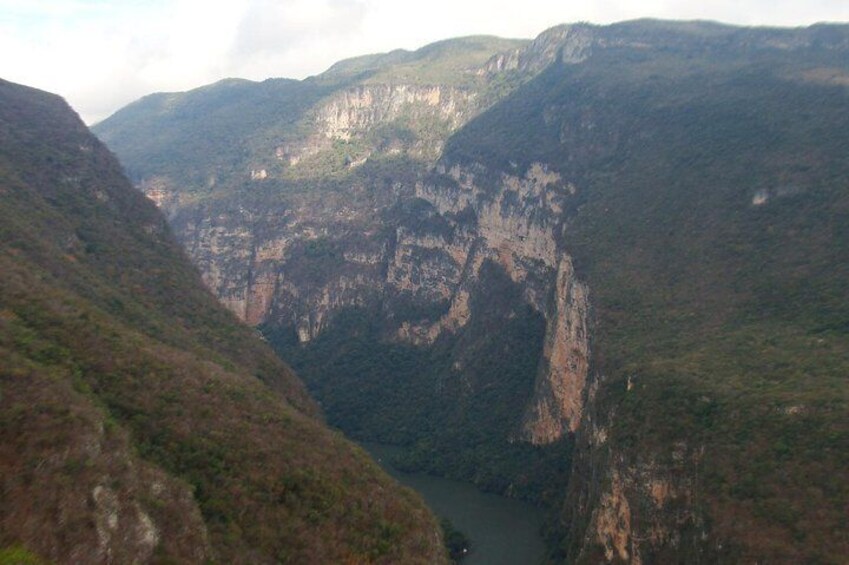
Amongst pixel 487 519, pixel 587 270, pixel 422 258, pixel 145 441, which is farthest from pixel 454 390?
pixel 145 441

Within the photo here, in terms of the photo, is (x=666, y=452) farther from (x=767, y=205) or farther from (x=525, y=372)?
(x=525, y=372)

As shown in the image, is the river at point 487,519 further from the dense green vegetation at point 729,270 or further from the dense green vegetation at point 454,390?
the dense green vegetation at point 729,270

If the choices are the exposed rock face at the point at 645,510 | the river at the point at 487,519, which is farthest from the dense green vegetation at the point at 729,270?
the river at the point at 487,519

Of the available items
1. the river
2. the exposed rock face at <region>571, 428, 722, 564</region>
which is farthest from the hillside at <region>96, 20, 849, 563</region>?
the river

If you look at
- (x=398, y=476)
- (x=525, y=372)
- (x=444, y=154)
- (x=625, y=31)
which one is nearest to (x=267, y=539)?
(x=398, y=476)

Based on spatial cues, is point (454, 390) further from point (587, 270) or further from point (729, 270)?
point (729, 270)

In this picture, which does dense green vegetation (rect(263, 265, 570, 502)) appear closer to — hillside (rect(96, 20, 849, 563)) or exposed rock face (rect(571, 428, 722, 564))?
hillside (rect(96, 20, 849, 563))
